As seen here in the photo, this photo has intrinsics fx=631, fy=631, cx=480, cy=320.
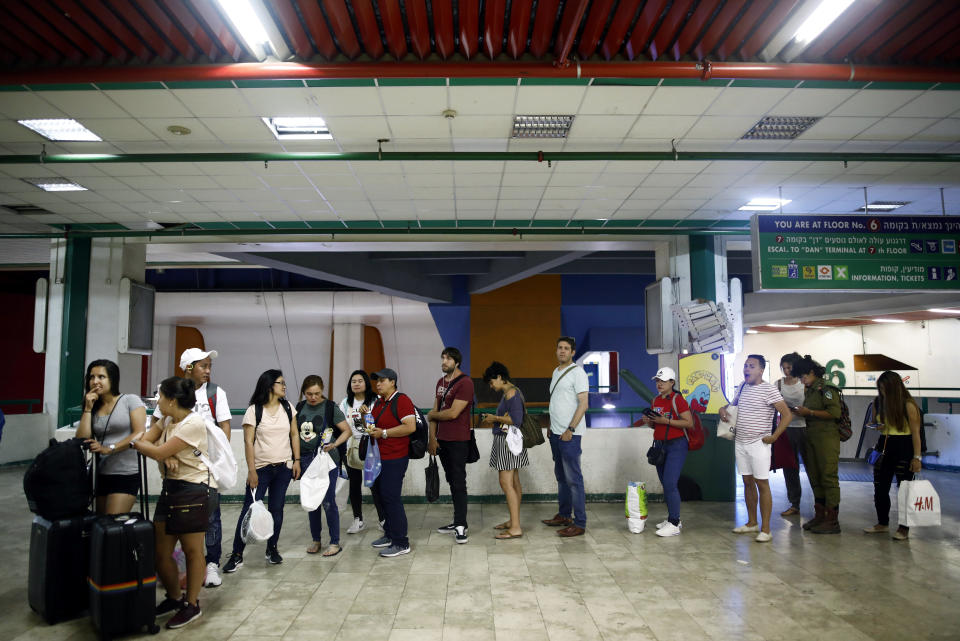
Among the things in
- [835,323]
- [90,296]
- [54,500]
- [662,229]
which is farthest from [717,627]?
[835,323]

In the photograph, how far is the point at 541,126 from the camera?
517 centimetres

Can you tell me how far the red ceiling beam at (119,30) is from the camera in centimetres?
368

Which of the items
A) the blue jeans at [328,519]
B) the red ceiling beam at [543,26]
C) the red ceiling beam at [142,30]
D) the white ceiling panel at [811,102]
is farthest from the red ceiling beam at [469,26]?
the blue jeans at [328,519]

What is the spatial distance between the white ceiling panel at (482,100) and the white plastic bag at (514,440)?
259cm

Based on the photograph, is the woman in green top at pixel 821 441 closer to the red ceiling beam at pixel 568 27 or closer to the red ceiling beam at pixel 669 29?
the red ceiling beam at pixel 669 29

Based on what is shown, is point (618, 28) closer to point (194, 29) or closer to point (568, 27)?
point (568, 27)

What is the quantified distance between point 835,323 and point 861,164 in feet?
42.6

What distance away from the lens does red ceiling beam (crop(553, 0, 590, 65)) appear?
3.57 m

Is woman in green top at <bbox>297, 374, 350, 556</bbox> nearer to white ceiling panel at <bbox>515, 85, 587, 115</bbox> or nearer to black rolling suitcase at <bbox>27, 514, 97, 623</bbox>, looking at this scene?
black rolling suitcase at <bbox>27, 514, 97, 623</bbox>

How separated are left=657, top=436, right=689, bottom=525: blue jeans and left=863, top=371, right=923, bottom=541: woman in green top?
1.69m

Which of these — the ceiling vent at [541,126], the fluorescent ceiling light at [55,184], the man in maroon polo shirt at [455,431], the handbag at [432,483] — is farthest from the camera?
the fluorescent ceiling light at [55,184]

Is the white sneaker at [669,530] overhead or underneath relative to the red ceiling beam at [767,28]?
underneath

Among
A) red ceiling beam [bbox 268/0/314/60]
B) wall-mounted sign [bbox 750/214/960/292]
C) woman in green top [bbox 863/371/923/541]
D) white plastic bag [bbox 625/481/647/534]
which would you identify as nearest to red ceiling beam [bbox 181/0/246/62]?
red ceiling beam [bbox 268/0/314/60]

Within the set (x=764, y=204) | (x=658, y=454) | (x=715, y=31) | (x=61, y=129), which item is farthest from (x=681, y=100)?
(x=61, y=129)
